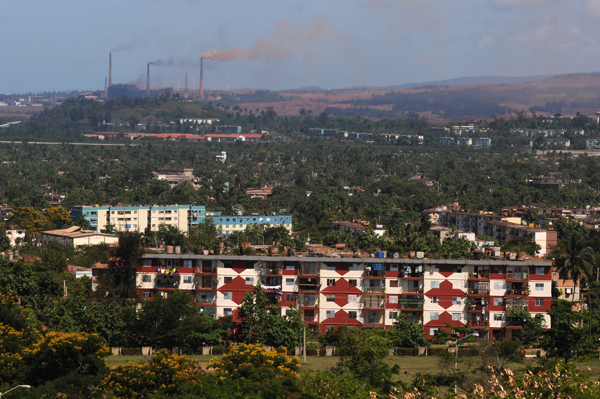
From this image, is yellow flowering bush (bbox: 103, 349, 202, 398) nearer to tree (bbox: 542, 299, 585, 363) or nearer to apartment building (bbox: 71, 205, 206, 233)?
tree (bbox: 542, 299, 585, 363)

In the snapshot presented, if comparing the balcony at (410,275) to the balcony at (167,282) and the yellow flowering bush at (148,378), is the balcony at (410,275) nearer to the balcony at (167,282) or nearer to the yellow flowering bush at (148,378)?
the balcony at (167,282)

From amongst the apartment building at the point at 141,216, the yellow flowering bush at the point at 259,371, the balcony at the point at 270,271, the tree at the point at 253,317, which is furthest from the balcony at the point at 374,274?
the apartment building at the point at 141,216

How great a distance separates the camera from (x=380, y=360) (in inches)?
1339

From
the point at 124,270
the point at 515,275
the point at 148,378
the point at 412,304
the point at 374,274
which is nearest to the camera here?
the point at 148,378

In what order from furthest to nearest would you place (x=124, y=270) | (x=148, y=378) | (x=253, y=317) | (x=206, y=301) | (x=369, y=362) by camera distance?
(x=124, y=270) → (x=206, y=301) → (x=253, y=317) → (x=369, y=362) → (x=148, y=378)

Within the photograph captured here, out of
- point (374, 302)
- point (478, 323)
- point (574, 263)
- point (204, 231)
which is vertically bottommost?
point (204, 231)

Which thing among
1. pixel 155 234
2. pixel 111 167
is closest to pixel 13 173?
pixel 111 167

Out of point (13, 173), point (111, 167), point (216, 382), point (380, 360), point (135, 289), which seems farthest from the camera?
point (111, 167)

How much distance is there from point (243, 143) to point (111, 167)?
70822mm

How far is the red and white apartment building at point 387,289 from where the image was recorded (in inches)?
1586

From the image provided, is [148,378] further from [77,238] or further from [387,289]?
[77,238]

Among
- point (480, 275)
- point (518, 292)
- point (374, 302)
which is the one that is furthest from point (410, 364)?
point (518, 292)

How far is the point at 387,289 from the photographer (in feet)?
133

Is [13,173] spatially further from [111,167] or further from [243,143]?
[243,143]
